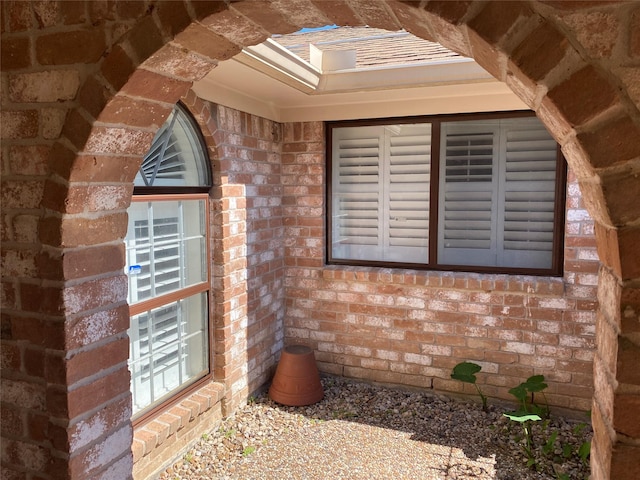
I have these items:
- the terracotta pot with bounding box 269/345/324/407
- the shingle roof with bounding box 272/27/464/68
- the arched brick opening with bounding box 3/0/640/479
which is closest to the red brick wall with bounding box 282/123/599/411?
the terracotta pot with bounding box 269/345/324/407

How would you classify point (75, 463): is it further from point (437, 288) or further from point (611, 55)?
point (437, 288)

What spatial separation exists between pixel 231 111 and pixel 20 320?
234 cm

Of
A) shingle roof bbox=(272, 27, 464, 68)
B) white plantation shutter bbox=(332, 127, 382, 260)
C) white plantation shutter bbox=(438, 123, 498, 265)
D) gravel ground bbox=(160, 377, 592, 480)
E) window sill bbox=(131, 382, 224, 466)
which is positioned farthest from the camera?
white plantation shutter bbox=(332, 127, 382, 260)

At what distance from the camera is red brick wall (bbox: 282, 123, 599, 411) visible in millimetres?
3562

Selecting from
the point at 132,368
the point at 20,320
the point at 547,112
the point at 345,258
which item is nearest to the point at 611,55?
the point at 547,112

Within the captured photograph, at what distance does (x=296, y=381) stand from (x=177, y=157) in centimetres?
192

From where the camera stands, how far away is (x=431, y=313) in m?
3.94

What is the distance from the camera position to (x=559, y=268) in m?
3.74

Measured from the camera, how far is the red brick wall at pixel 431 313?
3.56 m

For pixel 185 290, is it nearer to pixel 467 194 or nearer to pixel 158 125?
pixel 158 125

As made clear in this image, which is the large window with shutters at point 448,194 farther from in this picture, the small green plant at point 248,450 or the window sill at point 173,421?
the small green plant at point 248,450

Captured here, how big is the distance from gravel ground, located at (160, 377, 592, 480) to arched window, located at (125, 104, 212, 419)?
0.53m

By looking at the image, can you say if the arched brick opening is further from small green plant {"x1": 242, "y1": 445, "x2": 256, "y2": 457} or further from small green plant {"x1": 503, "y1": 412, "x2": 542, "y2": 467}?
small green plant {"x1": 503, "y1": 412, "x2": 542, "y2": 467}

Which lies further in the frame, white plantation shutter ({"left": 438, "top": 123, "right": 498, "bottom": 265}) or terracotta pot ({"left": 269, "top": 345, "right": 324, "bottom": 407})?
white plantation shutter ({"left": 438, "top": 123, "right": 498, "bottom": 265})
